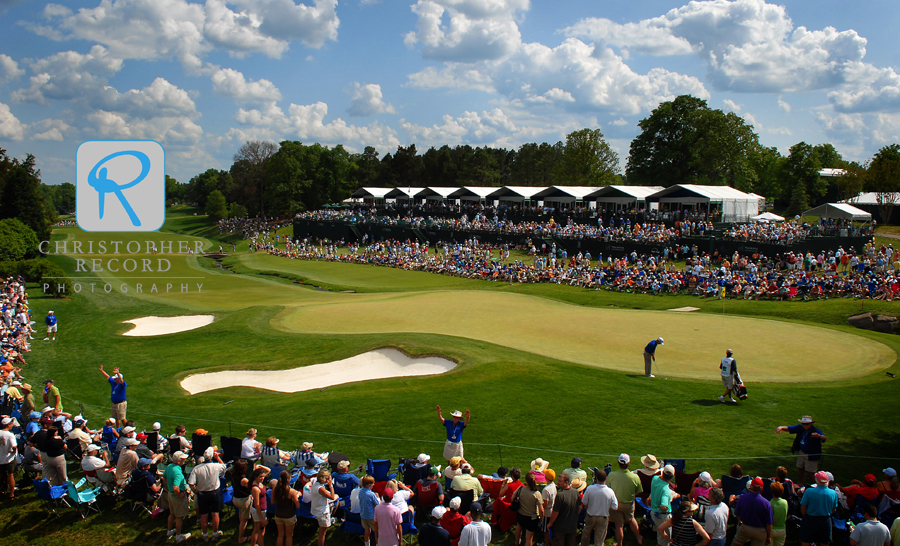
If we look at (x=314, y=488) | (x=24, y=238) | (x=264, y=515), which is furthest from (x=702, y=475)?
(x=24, y=238)

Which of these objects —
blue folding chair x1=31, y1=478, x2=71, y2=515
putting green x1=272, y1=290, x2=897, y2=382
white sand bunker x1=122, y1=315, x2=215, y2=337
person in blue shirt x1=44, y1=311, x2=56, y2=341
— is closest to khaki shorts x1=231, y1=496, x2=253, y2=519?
blue folding chair x1=31, y1=478, x2=71, y2=515

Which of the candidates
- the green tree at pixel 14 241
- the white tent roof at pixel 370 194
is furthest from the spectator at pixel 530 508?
the white tent roof at pixel 370 194

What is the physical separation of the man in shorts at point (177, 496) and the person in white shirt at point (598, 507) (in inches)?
269

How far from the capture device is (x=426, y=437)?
13648 millimetres

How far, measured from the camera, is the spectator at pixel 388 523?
8.52m

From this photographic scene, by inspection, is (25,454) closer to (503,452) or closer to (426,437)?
(426,437)

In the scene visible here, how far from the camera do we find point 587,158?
298ft

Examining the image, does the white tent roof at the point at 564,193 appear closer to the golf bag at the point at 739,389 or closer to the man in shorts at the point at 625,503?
the golf bag at the point at 739,389

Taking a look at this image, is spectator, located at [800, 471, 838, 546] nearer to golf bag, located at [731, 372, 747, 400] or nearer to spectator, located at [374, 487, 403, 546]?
spectator, located at [374, 487, 403, 546]

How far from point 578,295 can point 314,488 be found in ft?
93.8

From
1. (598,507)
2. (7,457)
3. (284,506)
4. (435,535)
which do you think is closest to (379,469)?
(284,506)

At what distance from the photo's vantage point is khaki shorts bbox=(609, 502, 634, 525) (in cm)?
891

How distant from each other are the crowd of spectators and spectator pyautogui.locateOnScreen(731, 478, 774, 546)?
26682 millimetres

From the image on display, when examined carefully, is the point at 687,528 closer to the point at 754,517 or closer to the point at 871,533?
the point at 754,517
